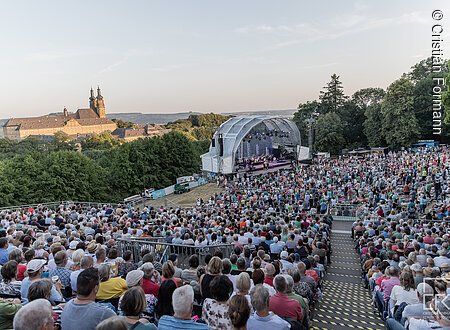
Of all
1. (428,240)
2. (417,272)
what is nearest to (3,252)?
(417,272)

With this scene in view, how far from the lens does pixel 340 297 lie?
7656 mm

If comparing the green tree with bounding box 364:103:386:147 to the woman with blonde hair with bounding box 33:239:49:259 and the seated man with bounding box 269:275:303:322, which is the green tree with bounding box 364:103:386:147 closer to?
the woman with blonde hair with bounding box 33:239:49:259

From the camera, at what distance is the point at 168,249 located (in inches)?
324

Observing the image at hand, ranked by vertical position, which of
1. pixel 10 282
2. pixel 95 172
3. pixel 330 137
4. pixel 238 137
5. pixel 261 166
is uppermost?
pixel 238 137

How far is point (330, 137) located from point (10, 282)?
159 feet

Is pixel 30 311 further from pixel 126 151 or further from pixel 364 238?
pixel 126 151

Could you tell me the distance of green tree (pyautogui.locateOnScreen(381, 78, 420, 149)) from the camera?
43.8 metres

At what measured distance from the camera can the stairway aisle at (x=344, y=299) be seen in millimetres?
5938

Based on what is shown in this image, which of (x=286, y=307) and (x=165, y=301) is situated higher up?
(x=165, y=301)

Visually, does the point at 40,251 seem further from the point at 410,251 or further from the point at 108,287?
the point at 410,251

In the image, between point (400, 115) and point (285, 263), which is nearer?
point (285, 263)

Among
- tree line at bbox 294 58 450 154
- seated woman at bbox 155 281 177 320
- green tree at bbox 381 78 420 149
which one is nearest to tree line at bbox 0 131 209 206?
tree line at bbox 294 58 450 154

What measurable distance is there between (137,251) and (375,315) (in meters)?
4.97

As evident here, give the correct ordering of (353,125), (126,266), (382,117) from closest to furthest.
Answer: (126,266)
(382,117)
(353,125)
